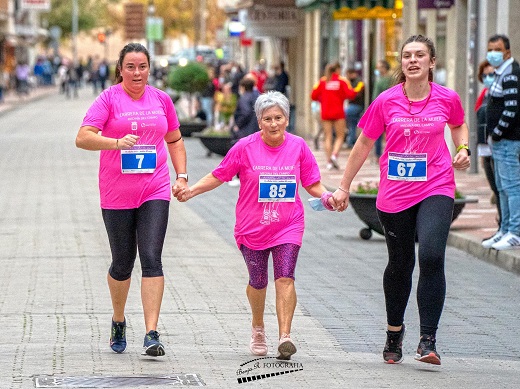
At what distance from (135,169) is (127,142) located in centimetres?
24

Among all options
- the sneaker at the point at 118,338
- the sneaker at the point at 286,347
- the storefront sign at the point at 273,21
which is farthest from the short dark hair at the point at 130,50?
the storefront sign at the point at 273,21

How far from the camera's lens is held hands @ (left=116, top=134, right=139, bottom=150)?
299 inches

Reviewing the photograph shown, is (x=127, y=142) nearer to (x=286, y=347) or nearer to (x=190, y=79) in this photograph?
(x=286, y=347)

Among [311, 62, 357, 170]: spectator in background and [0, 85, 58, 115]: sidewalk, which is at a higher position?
[311, 62, 357, 170]: spectator in background

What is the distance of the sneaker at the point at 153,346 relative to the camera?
25.0ft

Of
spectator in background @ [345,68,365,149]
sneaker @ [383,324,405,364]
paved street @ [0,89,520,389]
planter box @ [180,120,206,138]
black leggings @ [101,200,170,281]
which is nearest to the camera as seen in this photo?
paved street @ [0,89,520,389]

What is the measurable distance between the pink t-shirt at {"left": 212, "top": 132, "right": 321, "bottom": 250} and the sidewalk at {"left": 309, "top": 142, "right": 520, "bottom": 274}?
4.95 metres

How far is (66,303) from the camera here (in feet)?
32.9

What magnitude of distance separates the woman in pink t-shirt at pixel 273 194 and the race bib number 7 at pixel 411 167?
18.2 inches

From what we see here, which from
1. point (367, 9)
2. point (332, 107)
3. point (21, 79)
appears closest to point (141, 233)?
point (332, 107)

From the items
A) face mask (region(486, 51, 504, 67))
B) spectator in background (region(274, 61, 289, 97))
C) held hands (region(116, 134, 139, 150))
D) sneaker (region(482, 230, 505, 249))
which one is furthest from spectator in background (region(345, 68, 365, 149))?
held hands (region(116, 134, 139, 150))

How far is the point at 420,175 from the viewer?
24.7ft

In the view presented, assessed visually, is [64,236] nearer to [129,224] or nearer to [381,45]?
[129,224]

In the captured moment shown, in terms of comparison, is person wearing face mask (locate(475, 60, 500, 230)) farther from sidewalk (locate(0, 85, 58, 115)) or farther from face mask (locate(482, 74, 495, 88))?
sidewalk (locate(0, 85, 58, 115))
